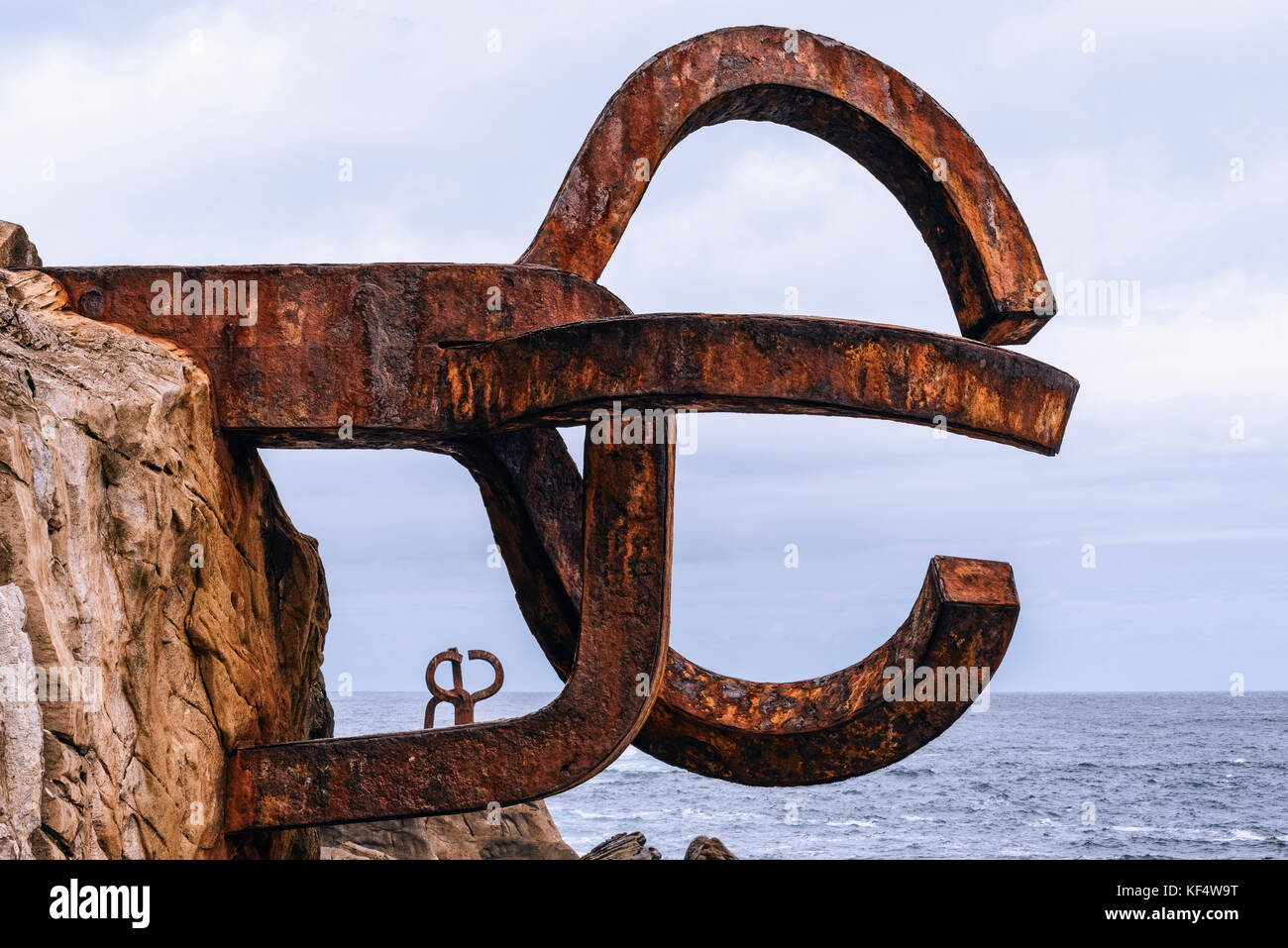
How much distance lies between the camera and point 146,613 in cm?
297

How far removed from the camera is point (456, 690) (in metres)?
7.27

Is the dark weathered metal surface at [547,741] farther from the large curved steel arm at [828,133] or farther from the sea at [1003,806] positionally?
the sea at [1003,806]

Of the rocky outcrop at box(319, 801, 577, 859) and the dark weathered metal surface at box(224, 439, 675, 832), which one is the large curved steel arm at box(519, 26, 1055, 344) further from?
the rocky outcrop at box(319, 801, 577, 859)

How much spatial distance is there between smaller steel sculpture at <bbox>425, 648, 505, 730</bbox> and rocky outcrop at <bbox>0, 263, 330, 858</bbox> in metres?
3.24

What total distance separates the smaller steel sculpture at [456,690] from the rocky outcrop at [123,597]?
324 cm

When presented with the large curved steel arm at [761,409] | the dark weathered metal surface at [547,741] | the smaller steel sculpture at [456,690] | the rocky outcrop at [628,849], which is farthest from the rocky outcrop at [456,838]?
the dark weathered metal surface at [547,741]

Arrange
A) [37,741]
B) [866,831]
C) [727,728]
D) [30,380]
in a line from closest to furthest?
[37,741] → [30,380] → [727,728] → [866,831]

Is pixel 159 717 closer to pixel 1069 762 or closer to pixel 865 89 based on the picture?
pixel 865 89

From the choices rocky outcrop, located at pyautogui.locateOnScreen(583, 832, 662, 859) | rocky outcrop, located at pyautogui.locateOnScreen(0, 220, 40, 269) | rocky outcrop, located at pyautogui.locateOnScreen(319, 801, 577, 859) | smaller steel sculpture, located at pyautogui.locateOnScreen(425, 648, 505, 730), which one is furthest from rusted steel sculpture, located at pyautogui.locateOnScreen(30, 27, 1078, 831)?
rocky outcrop, located at pyautogui.locateOnScreen(319, 801, 577, 859)

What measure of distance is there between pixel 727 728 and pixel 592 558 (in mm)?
914

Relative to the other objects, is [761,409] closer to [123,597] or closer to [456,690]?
[123,597]

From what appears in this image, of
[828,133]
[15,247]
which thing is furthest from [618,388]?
[15,247]
